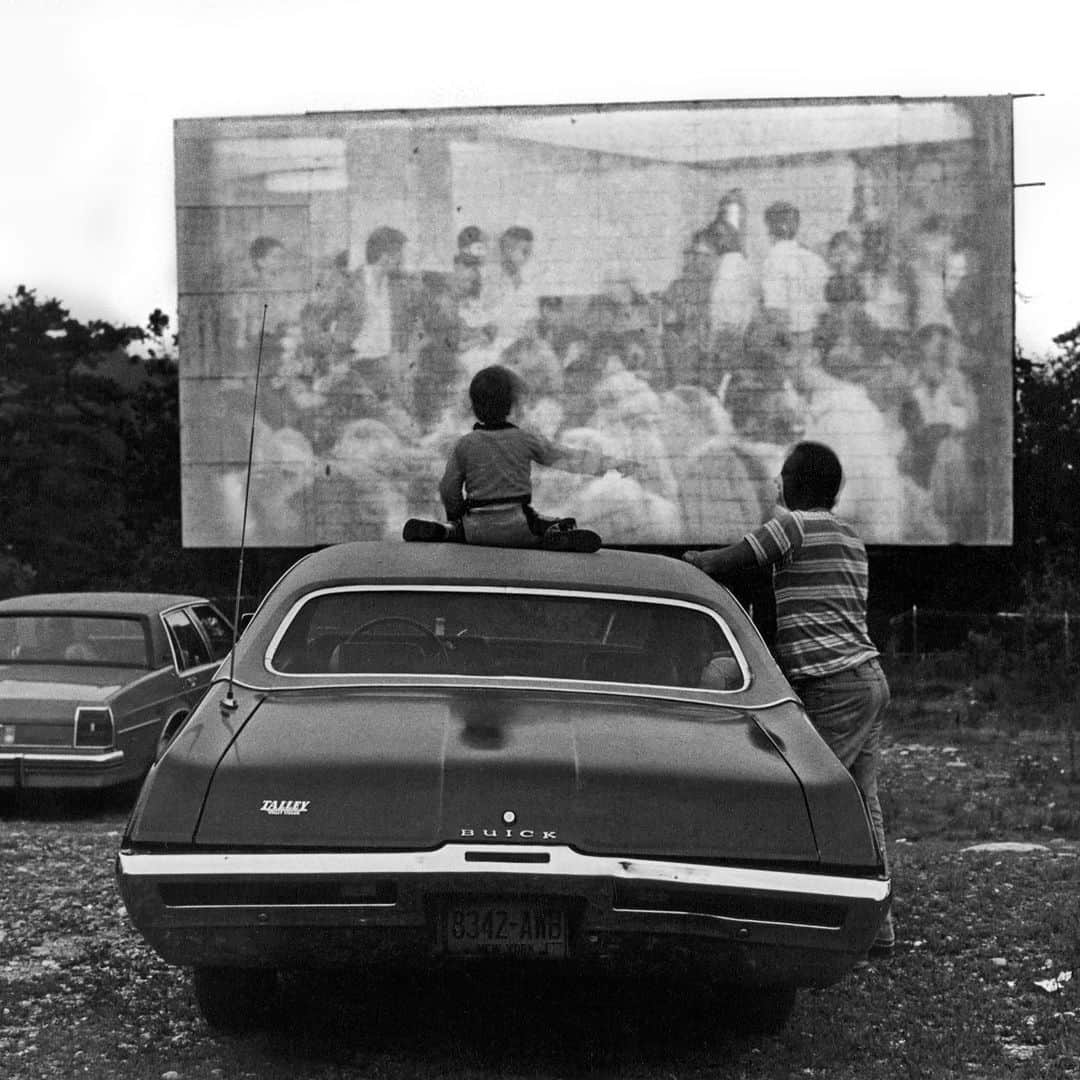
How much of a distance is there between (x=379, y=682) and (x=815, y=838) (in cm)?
139

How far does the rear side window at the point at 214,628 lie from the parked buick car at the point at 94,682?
46mm

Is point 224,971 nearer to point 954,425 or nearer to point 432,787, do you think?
point 432,787

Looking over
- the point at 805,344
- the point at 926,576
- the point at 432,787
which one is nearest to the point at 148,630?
the point at 432,787

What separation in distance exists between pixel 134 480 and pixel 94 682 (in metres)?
41.6

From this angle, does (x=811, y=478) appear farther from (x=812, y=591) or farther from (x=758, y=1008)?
(x=758, y=1008)

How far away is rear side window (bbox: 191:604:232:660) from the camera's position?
42.9 feet

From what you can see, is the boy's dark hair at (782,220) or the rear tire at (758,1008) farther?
the boy's dark hair at (782,220)

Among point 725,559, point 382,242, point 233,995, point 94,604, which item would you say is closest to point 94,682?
point 94,604

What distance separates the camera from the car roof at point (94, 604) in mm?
11971

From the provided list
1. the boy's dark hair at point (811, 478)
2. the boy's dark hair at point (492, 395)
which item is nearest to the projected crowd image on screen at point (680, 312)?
the boy's dark hair at point (492, 395)

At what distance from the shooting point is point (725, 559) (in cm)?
615

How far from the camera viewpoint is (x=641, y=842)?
4371 mm

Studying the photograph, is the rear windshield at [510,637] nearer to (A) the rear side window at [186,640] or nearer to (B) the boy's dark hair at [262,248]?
(A) the rear side window at [186,640]

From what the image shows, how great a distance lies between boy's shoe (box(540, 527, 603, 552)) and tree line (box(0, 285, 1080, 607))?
81.1 ft
